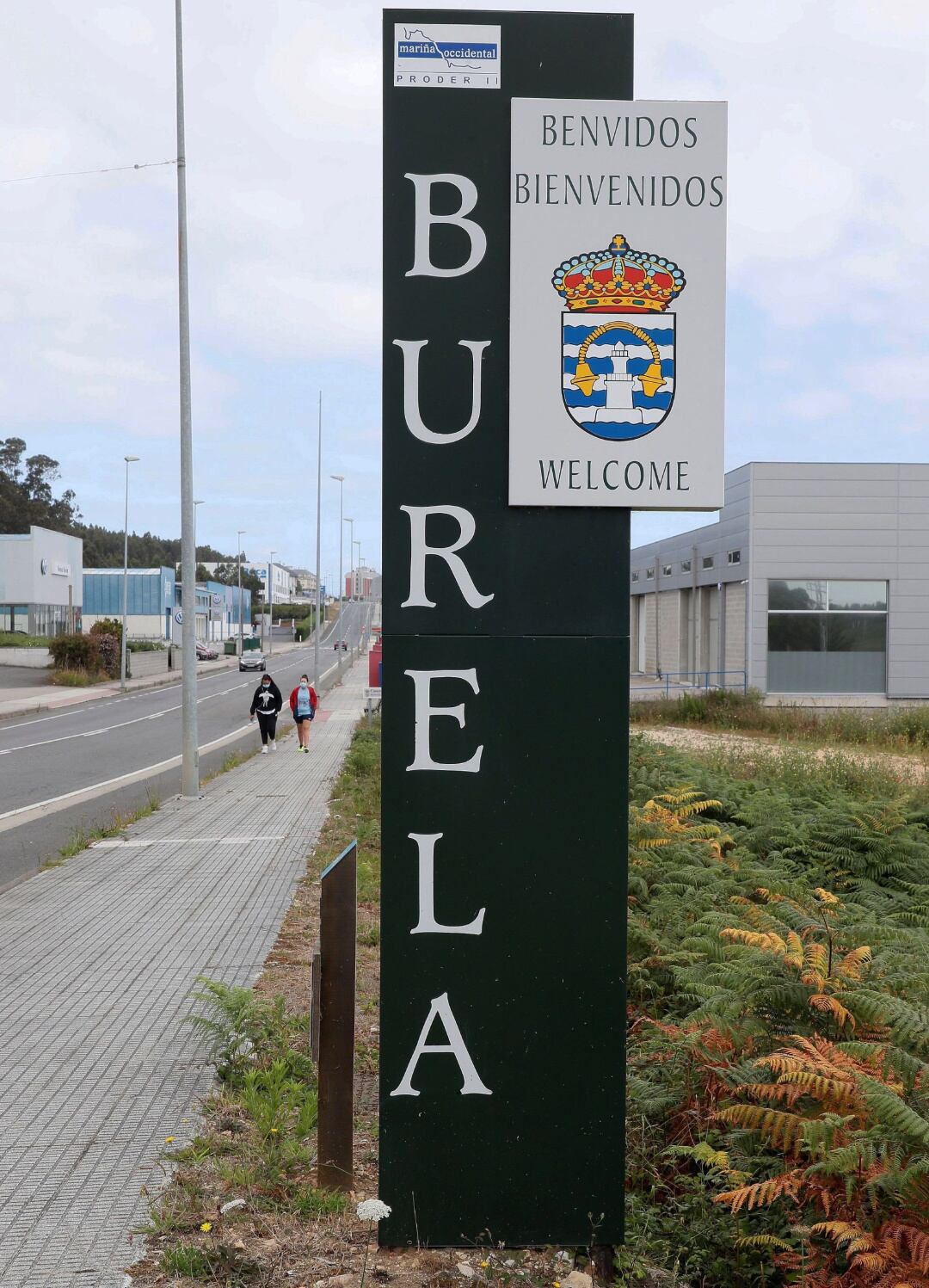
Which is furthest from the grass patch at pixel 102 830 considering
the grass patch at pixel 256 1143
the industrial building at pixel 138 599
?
the industrial building at pixel 138 599

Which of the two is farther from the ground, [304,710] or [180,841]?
[304,710]

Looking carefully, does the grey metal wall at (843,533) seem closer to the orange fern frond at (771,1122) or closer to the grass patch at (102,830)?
the grass patch at (102,830)

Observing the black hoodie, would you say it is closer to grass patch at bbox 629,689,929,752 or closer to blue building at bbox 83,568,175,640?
grass patch at bbox 629,689,929,752

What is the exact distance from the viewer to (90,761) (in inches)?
852

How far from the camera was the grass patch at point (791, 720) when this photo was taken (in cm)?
2034

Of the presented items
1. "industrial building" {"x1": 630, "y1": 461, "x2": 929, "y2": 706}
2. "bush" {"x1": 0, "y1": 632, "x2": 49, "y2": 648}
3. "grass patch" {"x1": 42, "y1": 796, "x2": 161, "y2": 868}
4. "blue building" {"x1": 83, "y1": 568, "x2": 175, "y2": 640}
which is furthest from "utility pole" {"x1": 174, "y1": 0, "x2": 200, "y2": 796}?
"blue building" {"x1": 83, "y1": 568, "x2": 175, "y2": 640}

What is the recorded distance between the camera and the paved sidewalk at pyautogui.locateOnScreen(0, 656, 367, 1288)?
3584 millimetres

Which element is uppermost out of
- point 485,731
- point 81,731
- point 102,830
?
point 485,731

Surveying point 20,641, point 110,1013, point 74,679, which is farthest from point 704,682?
point 110,1013

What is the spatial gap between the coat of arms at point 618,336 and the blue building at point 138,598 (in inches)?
3677

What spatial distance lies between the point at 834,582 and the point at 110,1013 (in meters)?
34.2

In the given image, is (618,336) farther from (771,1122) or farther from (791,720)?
(791,720)

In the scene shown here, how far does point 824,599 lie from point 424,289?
35376 millimetres

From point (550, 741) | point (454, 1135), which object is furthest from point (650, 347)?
point (454, 1135)
